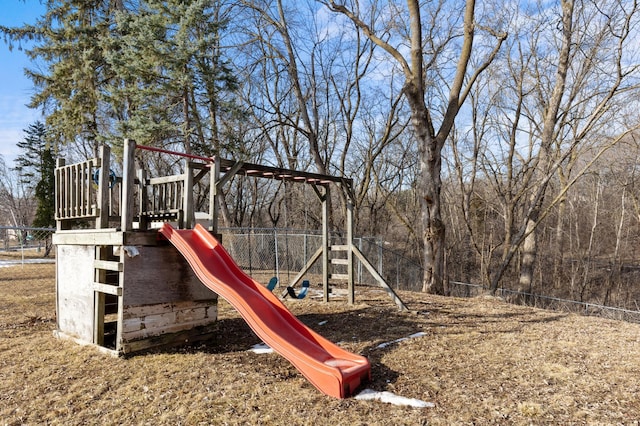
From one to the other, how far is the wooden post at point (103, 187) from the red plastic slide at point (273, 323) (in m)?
0.79

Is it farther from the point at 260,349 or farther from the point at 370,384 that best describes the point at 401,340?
the point at 260,349

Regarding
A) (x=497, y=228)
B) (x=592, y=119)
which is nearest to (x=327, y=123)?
(x=497, y=228)

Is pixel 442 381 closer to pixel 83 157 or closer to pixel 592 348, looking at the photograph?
pixel 592 348

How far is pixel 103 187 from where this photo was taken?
16.2 feet

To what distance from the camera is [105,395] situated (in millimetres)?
3631

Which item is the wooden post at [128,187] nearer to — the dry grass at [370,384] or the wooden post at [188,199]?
the wooden post at [188,199]

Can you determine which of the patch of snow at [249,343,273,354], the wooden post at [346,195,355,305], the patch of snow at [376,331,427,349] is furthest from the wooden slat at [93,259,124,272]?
the wooden post at [346,195,355,305]

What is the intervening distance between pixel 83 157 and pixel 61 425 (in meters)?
29.5

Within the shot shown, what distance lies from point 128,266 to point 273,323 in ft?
5.85

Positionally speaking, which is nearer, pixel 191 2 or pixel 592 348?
pixel 592 348

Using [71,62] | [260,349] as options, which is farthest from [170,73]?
[260,349]

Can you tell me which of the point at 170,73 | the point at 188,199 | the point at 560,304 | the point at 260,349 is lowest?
the point at 560,304

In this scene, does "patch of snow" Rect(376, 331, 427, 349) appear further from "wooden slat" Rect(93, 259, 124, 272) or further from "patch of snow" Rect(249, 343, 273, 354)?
"wooden slat" Rect(93, 259, 124, 272)

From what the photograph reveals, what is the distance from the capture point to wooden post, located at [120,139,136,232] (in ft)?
15.8
